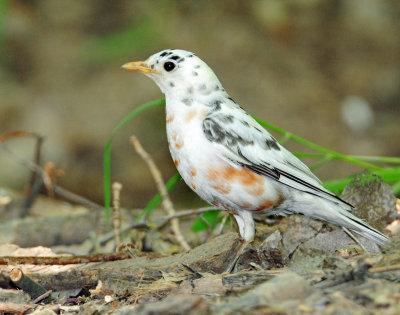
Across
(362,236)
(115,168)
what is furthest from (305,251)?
(115,168)

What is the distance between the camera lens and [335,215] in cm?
326

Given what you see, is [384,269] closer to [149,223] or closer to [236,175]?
[236,175]

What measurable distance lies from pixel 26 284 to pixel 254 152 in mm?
1532

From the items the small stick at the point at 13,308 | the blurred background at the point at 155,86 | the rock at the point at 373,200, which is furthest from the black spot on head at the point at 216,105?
the blurred background at the point at 155,86

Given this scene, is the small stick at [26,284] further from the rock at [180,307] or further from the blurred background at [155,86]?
the blurred background at [155,86]

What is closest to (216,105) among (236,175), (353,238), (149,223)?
(236,175)

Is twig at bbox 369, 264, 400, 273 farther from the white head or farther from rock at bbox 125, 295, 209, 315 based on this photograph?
the white head

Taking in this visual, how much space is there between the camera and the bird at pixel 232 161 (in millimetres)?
3256

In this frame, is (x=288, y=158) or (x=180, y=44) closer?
(x=288, y=158)

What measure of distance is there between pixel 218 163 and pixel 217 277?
2.49 feet

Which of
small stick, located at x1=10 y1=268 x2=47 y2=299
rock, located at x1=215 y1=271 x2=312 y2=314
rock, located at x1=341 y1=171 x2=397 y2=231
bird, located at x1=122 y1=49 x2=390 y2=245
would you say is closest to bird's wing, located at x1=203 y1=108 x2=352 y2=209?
bird, located at x1=122 y1=49 x2=390 y2=245

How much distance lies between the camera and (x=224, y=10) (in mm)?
7691

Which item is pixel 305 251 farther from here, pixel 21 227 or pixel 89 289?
pixel 21 227

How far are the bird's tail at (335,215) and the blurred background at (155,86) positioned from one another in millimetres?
3285
